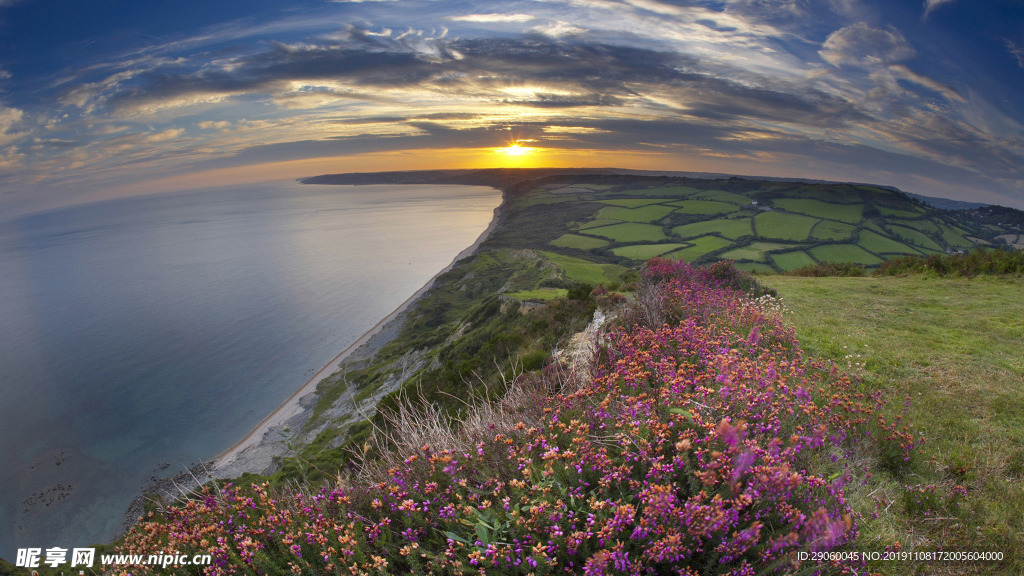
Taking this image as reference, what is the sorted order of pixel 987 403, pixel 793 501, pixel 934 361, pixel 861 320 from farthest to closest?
pixel 861 320, pixel 934 361, pixel 987 403, pixel 793 501

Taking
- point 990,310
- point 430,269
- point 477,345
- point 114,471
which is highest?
point 990,310

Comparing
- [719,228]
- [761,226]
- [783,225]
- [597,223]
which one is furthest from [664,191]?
[783,225]

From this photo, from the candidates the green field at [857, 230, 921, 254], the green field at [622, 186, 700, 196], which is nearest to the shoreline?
the green field at [857, 230, 921, 254]

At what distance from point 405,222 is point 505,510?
13856cm

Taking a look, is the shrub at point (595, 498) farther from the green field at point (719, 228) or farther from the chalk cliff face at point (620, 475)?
the green field at point (719, 228)

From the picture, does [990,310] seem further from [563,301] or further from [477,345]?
[477,345]

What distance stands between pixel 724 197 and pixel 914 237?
53543mm

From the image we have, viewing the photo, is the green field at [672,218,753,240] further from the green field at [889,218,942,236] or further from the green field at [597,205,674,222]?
the green field at [889,218,942,236]

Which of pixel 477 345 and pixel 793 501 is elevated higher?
pixel 793 501

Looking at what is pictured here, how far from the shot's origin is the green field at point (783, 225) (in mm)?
77775

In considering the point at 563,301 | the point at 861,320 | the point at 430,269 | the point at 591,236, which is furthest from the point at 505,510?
the point at 591,236

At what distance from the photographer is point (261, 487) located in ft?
13.4

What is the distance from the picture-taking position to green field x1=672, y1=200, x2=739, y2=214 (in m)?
107

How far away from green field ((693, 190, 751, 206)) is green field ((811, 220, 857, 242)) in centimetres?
3233
